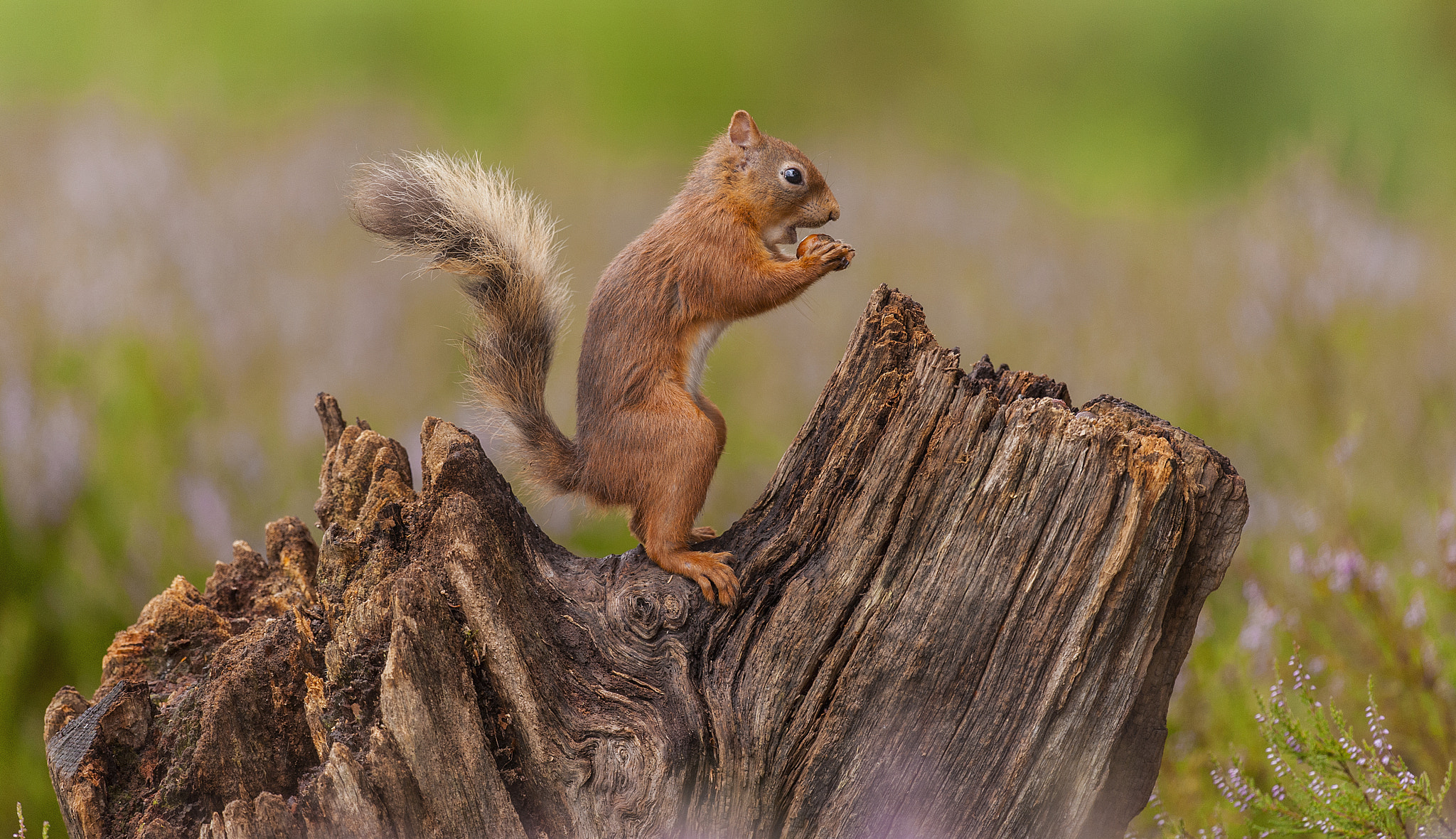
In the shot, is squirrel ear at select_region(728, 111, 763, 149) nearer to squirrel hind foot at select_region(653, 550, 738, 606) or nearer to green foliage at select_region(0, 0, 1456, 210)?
squirrel hind foot at select_region(653, 550, 738, 606)

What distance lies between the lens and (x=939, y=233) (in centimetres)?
688

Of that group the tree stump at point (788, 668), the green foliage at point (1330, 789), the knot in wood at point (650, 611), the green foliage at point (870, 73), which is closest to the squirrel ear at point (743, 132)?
the tree stump at point (788, 668)

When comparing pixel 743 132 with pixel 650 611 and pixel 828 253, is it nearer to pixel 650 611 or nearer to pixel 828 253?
pixel 828 253

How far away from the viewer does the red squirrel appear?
1.95 meters

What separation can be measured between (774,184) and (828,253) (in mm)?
335

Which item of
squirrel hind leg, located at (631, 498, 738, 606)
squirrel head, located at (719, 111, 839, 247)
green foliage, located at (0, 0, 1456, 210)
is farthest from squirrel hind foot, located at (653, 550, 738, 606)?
green foliage, located at (0, 0, 1456, 210)

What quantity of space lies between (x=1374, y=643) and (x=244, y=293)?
506cm

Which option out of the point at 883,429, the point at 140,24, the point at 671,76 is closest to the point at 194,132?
the point at 140,24

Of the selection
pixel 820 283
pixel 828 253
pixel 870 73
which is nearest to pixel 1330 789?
pixel 828 253

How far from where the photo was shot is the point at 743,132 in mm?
2359

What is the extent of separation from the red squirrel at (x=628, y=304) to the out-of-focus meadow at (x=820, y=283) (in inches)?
9.8

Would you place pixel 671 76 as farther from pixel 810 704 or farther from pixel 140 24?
pixel 810 704

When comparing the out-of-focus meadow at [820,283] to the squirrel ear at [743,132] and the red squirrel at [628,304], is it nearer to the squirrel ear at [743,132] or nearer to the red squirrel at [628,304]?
the red squirrel at [628,304]

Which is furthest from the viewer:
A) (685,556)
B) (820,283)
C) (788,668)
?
(820,283)
